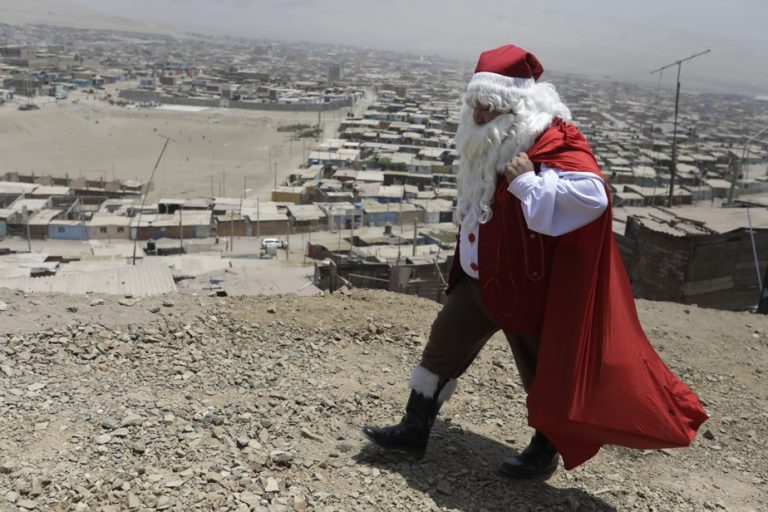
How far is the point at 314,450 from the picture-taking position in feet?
8.05

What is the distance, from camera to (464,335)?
7.74 feet

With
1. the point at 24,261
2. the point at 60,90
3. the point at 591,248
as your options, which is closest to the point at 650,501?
the point at 591,248

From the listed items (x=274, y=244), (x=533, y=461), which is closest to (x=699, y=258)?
(x=533, y=461)

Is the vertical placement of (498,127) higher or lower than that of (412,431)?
higher

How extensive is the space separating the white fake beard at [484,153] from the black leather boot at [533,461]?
84 centimetres

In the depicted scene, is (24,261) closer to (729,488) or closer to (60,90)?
(729,488)

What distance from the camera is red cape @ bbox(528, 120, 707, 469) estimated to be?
82.7 inches

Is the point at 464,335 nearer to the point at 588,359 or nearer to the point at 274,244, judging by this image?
the point at 588,359

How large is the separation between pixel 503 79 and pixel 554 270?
641mm

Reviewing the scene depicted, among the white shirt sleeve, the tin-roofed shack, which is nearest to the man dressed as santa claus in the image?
the white shirt sleeve

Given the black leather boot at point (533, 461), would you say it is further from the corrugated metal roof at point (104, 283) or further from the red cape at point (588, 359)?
the corrugated metal roof at point (104, 283)

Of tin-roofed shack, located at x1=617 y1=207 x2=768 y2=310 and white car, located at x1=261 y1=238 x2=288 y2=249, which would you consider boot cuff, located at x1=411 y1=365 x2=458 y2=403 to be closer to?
tin-roofed shack, located at x1=617 y1=207 x2=768 y2=310

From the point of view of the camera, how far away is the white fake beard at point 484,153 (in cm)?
219

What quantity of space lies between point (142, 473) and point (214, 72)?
275 feet
